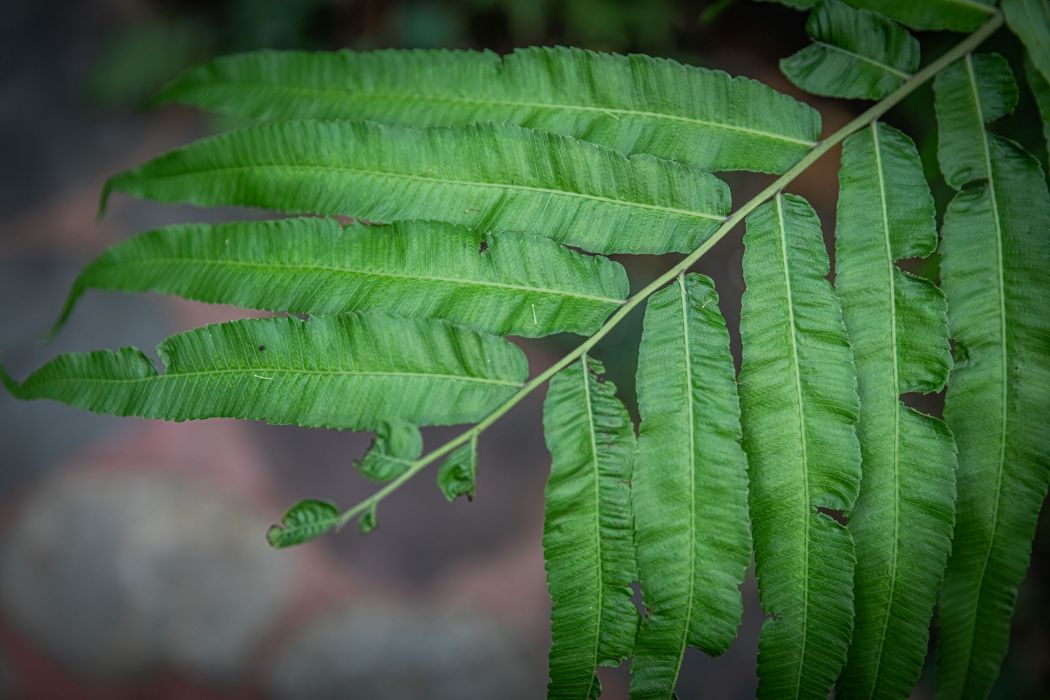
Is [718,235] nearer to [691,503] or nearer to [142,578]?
[691,503]

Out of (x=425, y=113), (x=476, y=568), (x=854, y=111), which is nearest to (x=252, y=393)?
(x=425, y=113)

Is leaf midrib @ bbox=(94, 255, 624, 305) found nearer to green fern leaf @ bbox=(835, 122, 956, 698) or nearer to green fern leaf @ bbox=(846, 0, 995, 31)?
green fern leaf @ bbox=(835, 122, 956, 698)

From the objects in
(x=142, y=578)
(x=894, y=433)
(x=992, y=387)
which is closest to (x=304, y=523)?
(x=894, y=433)

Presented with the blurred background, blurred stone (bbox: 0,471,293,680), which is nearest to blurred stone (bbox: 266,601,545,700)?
the blurred background

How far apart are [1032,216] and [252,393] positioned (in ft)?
3.14

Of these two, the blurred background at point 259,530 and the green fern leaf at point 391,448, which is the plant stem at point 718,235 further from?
the blurred background at point 259,530

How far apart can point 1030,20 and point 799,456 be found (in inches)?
24.9

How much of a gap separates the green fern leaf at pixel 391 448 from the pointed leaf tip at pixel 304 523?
0.20ft

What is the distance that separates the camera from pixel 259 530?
2.66 m

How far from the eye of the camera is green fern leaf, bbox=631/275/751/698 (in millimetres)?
907

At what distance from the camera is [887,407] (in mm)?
927

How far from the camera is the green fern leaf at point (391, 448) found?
0.90 meters

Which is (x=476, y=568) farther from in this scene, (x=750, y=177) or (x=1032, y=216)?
(x=1032, y=216)

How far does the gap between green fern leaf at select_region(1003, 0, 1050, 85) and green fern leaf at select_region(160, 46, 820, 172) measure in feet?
0.89
